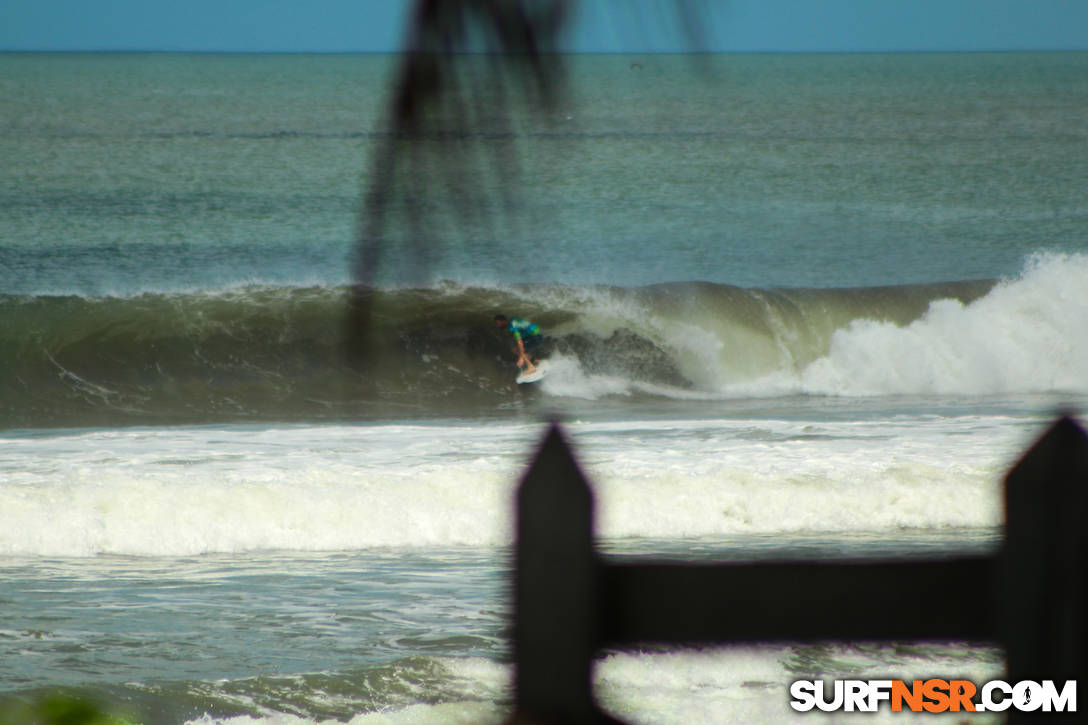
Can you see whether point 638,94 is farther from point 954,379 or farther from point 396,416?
point 954,379

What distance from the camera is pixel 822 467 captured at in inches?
400

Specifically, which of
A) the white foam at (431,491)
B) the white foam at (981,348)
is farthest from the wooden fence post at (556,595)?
the white foam at (981,348)

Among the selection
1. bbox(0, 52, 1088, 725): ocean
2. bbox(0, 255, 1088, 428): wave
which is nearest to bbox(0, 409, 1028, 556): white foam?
bbox(0, 52, 1088, 725): ocean

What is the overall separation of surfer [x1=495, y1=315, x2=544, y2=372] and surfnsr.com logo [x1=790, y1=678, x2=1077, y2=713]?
644 inches

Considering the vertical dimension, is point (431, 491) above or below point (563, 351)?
below

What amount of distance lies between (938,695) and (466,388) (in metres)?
15.6

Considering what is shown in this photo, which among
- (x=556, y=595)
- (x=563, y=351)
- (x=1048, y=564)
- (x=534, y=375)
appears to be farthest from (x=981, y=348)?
(x=556, y=595)

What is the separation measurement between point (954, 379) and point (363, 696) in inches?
556

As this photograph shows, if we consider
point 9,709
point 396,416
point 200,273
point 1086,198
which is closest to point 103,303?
point 200,273

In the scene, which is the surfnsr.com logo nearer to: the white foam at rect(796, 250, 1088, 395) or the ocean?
the ocean

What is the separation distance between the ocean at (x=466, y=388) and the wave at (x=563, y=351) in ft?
0.28

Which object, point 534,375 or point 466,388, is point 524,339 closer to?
point 534,375

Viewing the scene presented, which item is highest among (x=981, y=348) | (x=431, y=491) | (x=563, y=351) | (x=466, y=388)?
(x=981, y=348)

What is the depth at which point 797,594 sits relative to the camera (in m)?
1.27
